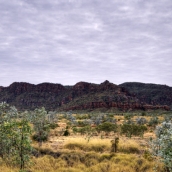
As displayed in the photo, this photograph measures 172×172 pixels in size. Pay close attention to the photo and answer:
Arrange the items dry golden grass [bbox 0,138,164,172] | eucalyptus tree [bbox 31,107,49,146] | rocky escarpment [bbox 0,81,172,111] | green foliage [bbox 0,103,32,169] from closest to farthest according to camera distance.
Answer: green foliage [bbox 0,103,32,169]
dry golden grass [bbox 0,138,164,172]
eucalyptus tree [bbox 31,107,49,146]
rocky escarpment [bbox 0,81,172,111]

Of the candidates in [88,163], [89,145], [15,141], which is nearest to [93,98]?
[89,145]

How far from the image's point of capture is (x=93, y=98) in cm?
15050

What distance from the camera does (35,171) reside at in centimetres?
1356

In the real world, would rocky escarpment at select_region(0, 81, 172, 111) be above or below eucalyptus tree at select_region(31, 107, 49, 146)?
above

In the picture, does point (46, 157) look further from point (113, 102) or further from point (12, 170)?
point (113, 102)

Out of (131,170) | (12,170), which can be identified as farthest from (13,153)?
(131,170)

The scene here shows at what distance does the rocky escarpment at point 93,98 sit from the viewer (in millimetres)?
143375

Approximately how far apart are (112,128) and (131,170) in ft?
70.6

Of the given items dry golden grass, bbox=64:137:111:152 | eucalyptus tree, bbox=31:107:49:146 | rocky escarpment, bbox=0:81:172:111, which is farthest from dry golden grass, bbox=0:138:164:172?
rocky escarpment, bbox=0:81:172:111

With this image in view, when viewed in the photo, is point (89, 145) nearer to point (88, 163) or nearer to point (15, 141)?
point (88, 163)

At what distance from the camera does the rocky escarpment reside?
143 m

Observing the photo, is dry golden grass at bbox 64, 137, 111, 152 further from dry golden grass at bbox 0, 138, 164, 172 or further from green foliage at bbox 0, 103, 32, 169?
green foliage at bbox 0, 103, 32, 169

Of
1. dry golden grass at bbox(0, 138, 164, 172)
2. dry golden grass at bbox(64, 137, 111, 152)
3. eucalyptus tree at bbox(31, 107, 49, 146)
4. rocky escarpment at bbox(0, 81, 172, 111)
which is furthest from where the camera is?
rocky escarpment at bbox(0, 81, 172, 111)

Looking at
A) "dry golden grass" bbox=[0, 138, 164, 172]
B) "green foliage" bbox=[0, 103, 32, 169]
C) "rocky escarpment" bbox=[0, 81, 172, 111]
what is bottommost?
"dry golden grass" bbox=[0, 138, 164, 172]
